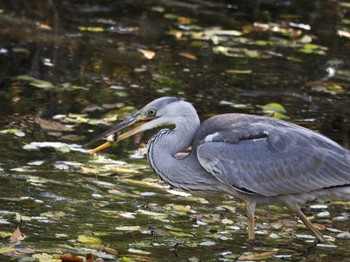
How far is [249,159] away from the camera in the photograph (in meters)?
7.86

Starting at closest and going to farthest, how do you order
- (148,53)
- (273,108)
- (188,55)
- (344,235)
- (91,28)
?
(344,235) < (273,108) < (148,53) < (188,55) < (91,28)

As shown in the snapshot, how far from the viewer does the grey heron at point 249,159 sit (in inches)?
306

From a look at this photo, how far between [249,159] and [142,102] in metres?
3.42

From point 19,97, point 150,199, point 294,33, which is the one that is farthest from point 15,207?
point 294,33

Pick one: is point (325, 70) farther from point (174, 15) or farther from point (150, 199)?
point (150, 199)

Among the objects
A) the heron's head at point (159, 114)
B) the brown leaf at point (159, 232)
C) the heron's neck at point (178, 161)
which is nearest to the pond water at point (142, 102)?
the brown leaf at point (159, 232)

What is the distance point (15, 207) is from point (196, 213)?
60.2 inches

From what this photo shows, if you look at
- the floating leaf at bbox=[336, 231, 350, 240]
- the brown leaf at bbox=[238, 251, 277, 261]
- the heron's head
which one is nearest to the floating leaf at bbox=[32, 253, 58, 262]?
the brown leaf at bbox=[238, 251, 277, 261]

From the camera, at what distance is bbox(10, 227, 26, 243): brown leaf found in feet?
22.6

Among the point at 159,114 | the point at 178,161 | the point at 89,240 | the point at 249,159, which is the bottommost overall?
the point at 89,240

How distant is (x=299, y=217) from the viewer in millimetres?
7789

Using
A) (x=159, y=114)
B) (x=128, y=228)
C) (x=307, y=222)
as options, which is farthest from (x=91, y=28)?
(x=307, y=222)

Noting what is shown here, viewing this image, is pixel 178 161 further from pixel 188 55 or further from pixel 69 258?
pixel 188 55

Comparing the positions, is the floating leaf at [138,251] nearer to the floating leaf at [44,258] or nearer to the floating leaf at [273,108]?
the floating leaf at [44,258]
